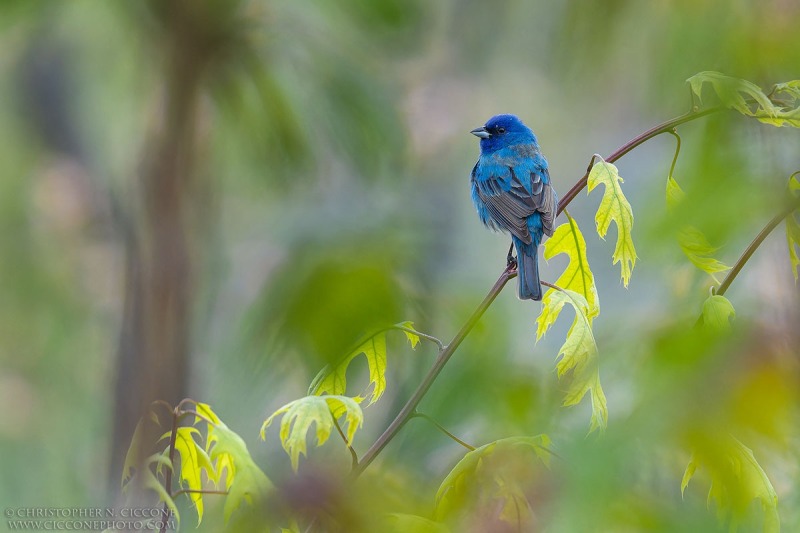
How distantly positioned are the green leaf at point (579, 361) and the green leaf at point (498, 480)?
0.17ft

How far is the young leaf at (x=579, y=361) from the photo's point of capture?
27.0 inches

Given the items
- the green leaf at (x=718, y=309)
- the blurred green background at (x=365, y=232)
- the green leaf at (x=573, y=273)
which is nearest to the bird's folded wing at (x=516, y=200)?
the blurred green background at (x=365, y=232)

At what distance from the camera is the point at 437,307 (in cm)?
85

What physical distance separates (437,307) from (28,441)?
3.26 m

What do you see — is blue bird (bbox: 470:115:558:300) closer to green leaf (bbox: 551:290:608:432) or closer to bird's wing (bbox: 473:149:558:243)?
bird's wing (bbox: 473:149:558:243)

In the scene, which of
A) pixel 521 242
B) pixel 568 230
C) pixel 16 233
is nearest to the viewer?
pixel 568 230

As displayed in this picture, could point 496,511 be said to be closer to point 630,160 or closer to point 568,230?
point 568,230

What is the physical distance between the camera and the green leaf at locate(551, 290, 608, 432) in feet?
2.25

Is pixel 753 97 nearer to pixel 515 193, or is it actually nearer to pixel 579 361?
pixel 579 361

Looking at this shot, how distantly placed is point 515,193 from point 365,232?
3.74 feet

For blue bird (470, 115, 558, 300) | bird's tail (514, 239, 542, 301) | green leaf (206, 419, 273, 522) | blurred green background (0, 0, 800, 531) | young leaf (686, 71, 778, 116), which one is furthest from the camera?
blue bird (470, 115, 558, 300)

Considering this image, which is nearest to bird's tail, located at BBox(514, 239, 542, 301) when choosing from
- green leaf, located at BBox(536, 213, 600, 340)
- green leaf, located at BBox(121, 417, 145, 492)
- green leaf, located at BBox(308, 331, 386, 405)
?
green leaf, located at BBox(536, 213, 600, 340)

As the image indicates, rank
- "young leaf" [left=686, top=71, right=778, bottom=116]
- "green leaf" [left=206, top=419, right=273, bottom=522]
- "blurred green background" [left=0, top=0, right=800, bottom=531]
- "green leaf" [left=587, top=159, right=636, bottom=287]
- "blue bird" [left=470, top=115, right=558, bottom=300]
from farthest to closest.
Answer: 1. "blue bird" [left=470, top=115, right=558, bottom=300]
2. "green leaf" [left=587, top=159, right=636, bottom=287]
3. "green leaf" [left=206, top=419, right=273, bottom=522]
4. "young leaf" [left=686, top=71, right=778, bottom=116]
5. "blurred green background" [left=0, top=0, right=800, bottom=531]

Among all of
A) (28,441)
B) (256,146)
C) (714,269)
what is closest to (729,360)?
(714,269)
